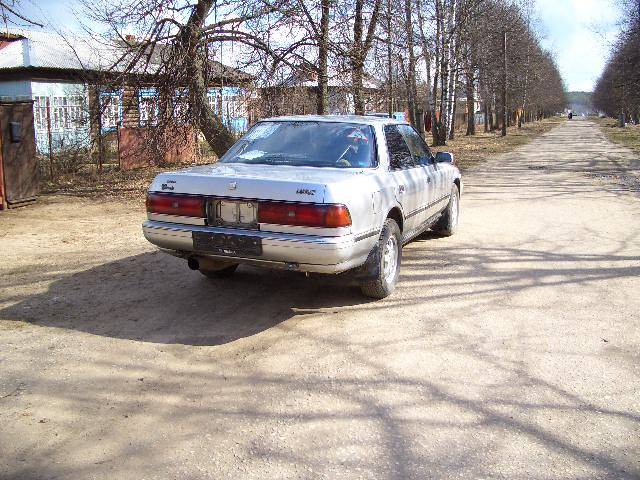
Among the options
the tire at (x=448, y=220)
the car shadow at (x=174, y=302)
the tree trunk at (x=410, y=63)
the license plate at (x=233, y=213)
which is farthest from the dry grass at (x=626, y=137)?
the license plate at (x=233, y=213)

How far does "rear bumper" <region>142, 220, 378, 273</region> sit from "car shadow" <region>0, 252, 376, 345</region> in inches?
22.0

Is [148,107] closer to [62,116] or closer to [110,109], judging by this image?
[110,109]

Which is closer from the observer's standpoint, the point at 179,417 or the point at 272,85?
the point at 179,417

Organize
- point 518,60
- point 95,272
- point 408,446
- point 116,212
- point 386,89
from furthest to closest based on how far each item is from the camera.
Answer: point 518,60
point 386,89
point 116,212
point 95,272
point 408,446

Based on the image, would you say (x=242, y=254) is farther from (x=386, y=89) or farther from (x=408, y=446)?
(x=386, y=89)

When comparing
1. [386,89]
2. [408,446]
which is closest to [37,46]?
[386,89]

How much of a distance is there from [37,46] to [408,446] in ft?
103

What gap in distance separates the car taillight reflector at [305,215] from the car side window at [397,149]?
1.43 metres

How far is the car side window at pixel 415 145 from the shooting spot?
685cm

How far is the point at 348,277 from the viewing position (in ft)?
17.9

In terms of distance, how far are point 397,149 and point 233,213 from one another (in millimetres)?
2128

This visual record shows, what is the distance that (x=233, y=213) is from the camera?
4965mm

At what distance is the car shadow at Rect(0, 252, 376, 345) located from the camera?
4.98 m

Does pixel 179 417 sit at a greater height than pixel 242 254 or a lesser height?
lesser
